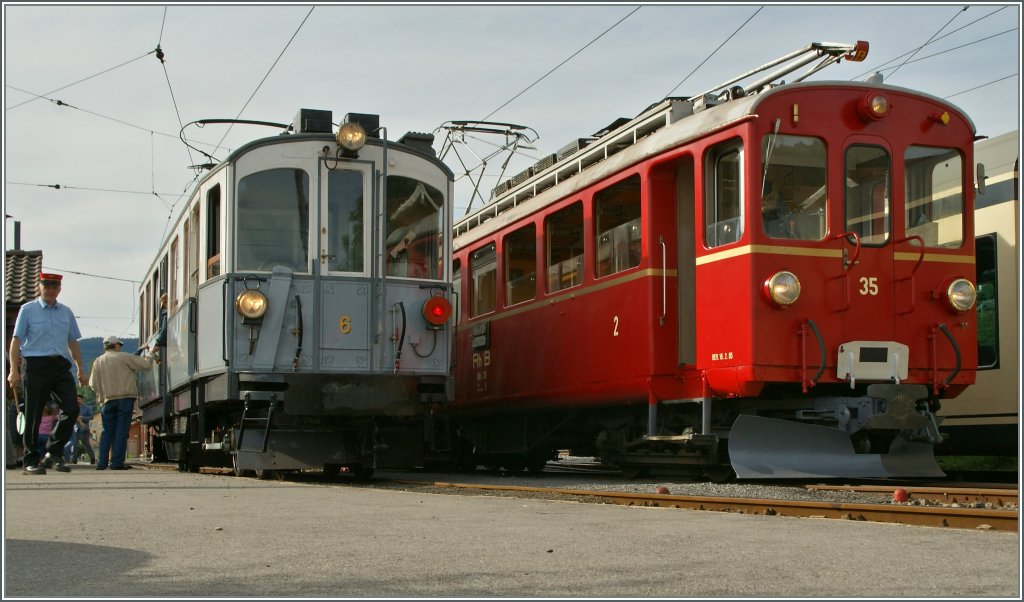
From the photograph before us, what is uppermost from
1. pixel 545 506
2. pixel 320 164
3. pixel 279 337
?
pixel 320 164

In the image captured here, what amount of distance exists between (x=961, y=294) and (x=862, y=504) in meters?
3.78

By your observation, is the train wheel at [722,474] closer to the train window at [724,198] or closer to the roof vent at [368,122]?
the train window at [724,198]

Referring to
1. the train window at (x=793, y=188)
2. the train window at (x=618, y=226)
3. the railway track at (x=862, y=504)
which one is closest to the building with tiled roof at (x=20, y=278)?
the train window at (x=618, y=226)

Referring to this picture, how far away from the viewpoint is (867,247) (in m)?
10.4

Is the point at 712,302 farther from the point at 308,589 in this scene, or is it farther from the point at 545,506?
the point at 308,589

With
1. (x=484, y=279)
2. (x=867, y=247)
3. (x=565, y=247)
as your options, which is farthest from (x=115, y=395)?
(x=867, y=247)

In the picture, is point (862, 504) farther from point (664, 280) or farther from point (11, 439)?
point (11, 439)

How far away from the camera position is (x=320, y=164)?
11.5 m

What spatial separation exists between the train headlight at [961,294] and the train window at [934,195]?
0.36 metres

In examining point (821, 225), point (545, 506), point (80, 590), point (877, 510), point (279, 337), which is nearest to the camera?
point (80, 590)

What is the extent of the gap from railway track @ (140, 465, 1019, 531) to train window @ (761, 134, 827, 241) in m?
2.08

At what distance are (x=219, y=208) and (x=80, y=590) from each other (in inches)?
301

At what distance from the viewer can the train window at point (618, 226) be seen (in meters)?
11.4

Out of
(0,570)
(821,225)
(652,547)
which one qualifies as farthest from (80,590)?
(821,225)
